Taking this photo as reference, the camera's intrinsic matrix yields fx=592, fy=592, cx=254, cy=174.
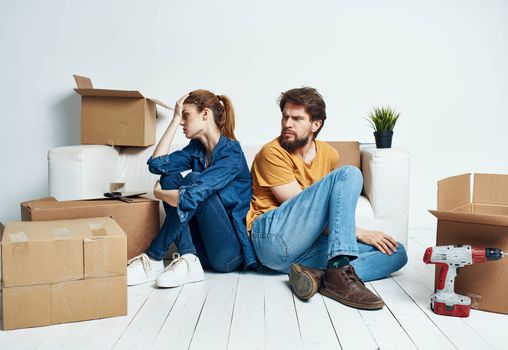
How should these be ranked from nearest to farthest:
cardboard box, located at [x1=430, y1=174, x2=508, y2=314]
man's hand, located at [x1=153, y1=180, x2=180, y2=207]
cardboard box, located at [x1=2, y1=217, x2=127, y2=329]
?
cardboard box, located at [x1=2, y1=217, x2=127, y2=329]
cardboard box, located at [x1=430, y1=174, x2=508, y2=314]
man's hand, located at [x1=153, y1=180, x2=180, y2=207]

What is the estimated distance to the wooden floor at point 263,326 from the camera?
1.80 meters

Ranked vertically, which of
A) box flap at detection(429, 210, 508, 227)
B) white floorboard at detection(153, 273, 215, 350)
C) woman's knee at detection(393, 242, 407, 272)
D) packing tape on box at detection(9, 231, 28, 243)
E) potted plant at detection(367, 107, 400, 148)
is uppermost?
potted plant at detection(367, 107, 400, 148)

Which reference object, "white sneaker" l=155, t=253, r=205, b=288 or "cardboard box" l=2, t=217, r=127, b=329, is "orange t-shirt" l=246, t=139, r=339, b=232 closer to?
"white sneaker" l=155, t=253, r=205, b=288

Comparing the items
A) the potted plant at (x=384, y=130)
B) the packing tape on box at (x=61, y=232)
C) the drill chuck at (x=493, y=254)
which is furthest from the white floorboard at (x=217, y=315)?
the potted plant at (x=384, y=130)

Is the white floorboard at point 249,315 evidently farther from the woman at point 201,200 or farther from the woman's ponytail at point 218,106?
the woman's ponytail at point 218,106

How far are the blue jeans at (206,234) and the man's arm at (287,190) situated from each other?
238mm

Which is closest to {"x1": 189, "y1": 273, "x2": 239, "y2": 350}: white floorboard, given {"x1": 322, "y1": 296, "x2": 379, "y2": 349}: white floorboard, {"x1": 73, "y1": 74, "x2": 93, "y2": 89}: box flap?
{"x1": 322, "y1": 296, "x2": 379, "y2": 349}: white floorboard

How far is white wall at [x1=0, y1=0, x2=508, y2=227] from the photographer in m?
3.61

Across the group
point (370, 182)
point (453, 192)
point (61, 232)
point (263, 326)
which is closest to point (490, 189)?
point (453, 192)

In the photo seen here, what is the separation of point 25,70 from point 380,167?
7.33ft

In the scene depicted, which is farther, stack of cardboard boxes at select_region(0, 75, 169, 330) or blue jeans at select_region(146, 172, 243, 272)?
blue jeans at select_region(146, 172, 243, 272)

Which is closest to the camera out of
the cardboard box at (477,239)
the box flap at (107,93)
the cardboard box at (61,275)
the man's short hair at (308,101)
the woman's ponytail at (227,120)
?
the cardboard box at (61,275)

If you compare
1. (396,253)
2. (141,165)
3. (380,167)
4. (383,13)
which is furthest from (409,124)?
(141,165)

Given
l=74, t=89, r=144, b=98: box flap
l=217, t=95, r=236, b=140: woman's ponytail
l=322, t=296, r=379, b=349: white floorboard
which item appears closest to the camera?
l=322, t=296, r=379, b=349: white floorboard
